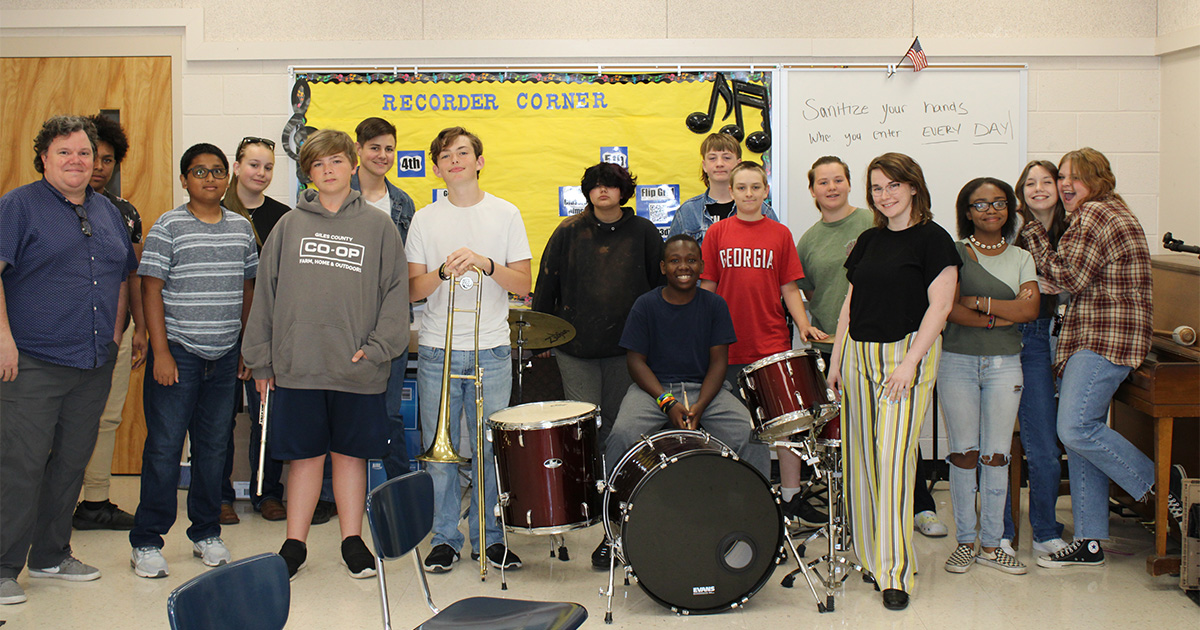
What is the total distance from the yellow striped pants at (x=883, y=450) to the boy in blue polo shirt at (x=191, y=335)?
92.7 inches

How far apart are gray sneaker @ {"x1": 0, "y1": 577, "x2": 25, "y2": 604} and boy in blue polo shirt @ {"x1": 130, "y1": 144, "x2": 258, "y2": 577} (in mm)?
390

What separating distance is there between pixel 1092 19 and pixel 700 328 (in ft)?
9.97

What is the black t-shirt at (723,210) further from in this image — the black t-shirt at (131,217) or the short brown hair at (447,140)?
the black t-shirt at (131,217)

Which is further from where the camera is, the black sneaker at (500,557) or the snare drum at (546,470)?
the black sneaker at (500,557)

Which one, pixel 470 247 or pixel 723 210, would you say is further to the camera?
pixel 723 210

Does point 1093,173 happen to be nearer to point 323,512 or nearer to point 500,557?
point 500,557

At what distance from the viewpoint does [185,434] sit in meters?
3.43

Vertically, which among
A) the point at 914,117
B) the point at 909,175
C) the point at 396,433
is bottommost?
the point at 396,433

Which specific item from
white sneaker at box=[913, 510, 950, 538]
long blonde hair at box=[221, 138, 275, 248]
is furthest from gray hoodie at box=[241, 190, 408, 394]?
white sneaker at box=[913, 510, 950, 538]

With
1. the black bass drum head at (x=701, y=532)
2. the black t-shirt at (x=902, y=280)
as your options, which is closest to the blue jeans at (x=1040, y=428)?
the black t-shirt at (x=902, y=280)

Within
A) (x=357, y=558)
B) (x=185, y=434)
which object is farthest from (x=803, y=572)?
(x=185, y=434)

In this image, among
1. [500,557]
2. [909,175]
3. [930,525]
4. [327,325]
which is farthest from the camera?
[930,525]

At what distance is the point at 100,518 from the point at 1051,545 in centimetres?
410

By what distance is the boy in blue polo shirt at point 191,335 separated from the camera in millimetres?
3330
